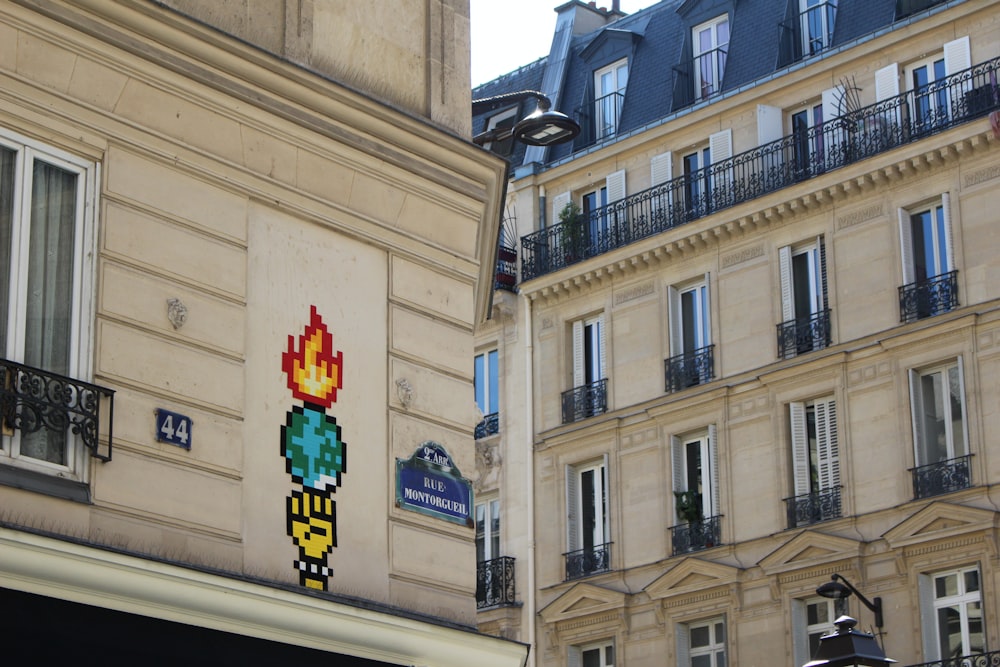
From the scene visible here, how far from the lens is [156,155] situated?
12398 mm

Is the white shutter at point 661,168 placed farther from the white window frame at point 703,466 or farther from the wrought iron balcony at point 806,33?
the white window frame at point 703,466

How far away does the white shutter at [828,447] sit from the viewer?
31859 millimetres

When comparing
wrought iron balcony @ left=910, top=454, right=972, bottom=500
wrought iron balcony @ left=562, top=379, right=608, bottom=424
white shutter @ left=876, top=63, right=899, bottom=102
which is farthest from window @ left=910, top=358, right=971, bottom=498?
wrought iron balcony @ left=562, top=379, right=608, bottom=424

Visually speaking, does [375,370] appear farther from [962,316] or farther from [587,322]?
[587,322]

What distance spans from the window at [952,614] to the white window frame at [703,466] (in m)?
4.54

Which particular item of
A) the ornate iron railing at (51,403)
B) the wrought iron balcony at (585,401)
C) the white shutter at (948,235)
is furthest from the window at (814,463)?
the ornate iron railing at (51,403)

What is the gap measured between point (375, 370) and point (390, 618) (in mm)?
1791

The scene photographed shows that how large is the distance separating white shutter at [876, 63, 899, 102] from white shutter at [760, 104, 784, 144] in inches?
82.0

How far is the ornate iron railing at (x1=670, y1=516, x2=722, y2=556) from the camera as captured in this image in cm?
3341

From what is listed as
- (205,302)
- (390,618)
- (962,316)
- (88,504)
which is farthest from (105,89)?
(962,316)

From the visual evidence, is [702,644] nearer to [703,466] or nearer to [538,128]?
[703,466]

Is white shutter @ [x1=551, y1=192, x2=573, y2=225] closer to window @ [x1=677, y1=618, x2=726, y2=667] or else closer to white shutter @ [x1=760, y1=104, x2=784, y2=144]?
white shutter @ [x1=760, y1=104, x2=784, y2=144]

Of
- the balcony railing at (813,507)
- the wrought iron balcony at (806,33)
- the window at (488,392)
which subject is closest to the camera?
the balcony railing at (813,507)

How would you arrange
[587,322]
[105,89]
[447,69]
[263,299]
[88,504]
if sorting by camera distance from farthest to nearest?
[587,322]
[447,69]
[263,299]
[105,89]
[88,504]
